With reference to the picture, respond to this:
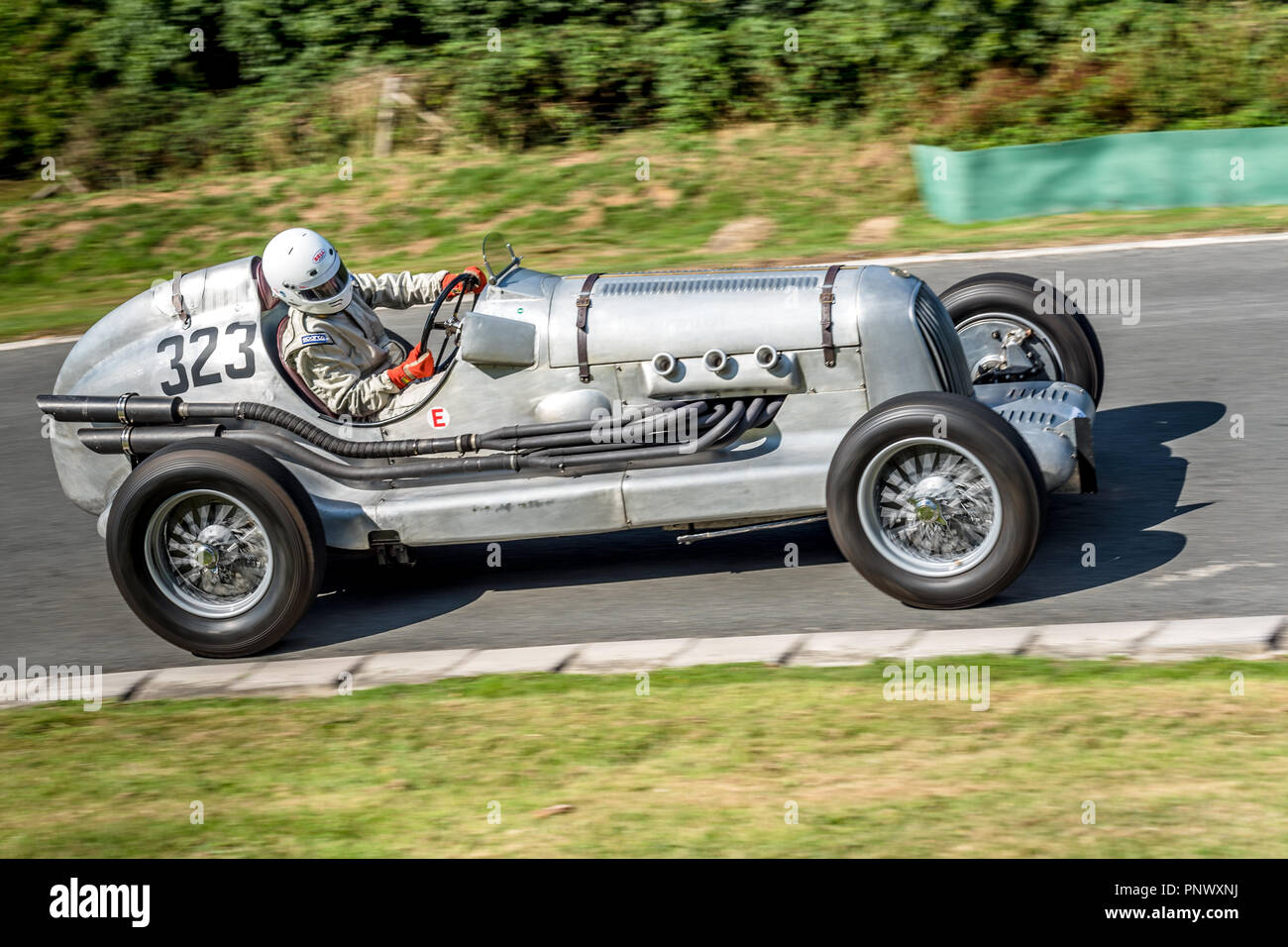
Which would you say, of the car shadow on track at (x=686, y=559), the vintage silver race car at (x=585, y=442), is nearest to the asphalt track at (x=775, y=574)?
the car shadow on track at (x=686, y=559)

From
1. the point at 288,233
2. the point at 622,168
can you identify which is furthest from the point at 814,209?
the point at 288,233

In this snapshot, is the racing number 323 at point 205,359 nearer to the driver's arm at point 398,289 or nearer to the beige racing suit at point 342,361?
the beige racing suit at point 342,361

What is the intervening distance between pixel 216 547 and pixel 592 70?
12.7 meters

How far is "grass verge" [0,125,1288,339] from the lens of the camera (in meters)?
13.7

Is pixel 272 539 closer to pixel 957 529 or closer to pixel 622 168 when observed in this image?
pixel 957 529

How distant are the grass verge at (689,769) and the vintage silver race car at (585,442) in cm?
68

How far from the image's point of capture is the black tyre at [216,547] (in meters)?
6.14

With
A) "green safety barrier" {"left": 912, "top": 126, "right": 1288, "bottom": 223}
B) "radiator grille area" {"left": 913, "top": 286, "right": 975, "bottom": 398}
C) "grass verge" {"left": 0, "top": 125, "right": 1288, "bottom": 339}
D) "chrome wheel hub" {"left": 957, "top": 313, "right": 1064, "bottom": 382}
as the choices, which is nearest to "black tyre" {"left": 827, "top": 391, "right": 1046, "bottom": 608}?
"radiator grille area" {"left": 913, "top": 286, "right": 975, "bottom": 398}

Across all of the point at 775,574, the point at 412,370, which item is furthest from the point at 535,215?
the point at 775,574

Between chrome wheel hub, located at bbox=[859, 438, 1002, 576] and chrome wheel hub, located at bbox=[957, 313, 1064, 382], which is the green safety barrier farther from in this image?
chrome wheel hub, located at bbox=[859, 438, 1002, 576]

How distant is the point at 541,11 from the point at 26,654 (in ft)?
45.8

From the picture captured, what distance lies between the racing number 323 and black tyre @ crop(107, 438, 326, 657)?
56 cm

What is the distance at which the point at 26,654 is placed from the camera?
6.59 m

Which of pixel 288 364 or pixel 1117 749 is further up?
pixel 288 364
